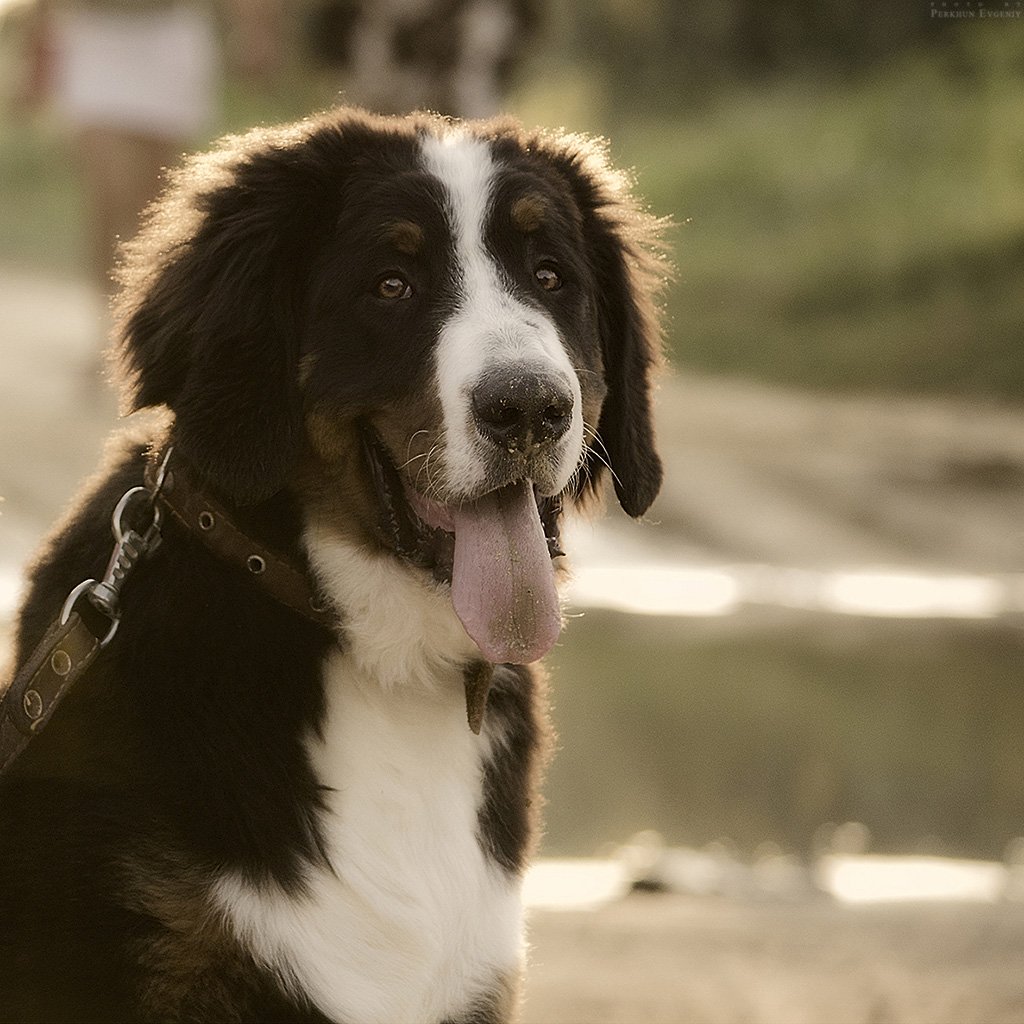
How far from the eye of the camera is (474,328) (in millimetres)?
3617

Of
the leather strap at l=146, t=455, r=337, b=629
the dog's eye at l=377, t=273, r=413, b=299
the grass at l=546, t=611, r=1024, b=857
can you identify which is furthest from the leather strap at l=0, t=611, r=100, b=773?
the grass at l=546, t=611, r=1024, b=857

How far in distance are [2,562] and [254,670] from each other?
6512mm

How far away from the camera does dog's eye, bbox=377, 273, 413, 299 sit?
147 inches

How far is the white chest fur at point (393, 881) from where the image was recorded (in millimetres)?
3434

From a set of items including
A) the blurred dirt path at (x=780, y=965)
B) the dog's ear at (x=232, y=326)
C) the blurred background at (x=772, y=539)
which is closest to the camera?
the dog's ear at (x=232, y=326)

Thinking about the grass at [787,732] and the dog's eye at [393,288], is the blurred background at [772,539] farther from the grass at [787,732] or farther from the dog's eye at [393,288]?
the dog's eye at [393,288]

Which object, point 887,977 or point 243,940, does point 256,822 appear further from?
point 887,977

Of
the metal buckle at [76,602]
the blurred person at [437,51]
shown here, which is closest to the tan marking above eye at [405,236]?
the metal buckle at [76,602]

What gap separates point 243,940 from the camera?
334cm

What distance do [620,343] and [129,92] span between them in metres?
6.30

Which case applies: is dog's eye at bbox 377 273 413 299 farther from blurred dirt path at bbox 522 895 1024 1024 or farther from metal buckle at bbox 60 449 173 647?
blurred dirt path at bbox 522 895 1024 1024

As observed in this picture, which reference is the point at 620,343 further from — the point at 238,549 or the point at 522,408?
the point at 238,549

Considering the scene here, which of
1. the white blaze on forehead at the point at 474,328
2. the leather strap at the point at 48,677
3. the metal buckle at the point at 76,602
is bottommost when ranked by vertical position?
the leather strap at the point at 48,677

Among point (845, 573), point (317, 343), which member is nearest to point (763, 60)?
point (845, 573)
